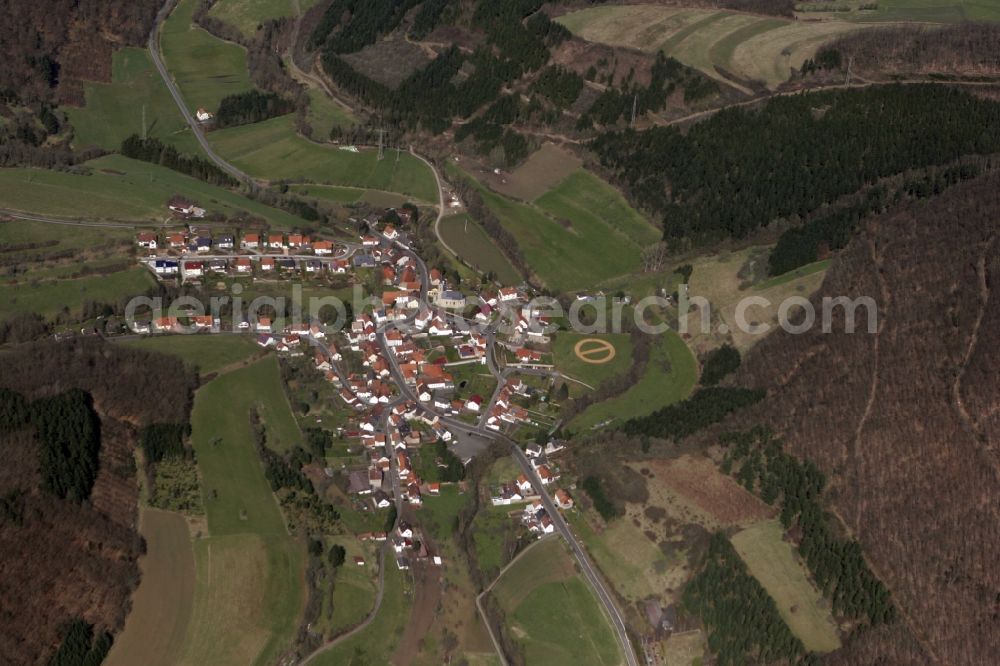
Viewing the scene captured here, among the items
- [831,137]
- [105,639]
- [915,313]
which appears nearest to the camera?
[105,639]

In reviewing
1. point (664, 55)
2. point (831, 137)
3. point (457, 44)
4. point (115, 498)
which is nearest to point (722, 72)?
point (664, 55)

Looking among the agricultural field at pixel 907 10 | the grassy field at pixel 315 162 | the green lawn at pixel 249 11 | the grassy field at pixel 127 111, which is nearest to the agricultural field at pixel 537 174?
the grassy field at pixel 315 162

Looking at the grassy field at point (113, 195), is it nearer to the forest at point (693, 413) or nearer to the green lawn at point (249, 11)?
the green lawn at point (249, 11)

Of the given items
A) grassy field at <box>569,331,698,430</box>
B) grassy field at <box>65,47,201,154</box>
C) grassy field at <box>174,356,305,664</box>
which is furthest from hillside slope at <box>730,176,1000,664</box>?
grassy field at <box>65,47,201,154</box>

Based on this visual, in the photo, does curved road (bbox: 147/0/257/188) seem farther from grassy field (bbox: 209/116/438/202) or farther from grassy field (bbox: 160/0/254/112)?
grassy field (bbox: 209/116/438/202)

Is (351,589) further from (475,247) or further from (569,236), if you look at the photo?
(569,236)

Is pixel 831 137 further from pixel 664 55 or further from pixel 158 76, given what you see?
pixel 158 76

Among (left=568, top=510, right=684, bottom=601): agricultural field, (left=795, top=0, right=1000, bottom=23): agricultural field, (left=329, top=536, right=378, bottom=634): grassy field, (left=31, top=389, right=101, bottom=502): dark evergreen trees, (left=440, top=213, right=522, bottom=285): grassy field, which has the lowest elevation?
(left=568, top=510, right=684, bottom=601): agricultural field

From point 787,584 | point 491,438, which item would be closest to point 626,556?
point 787,584
